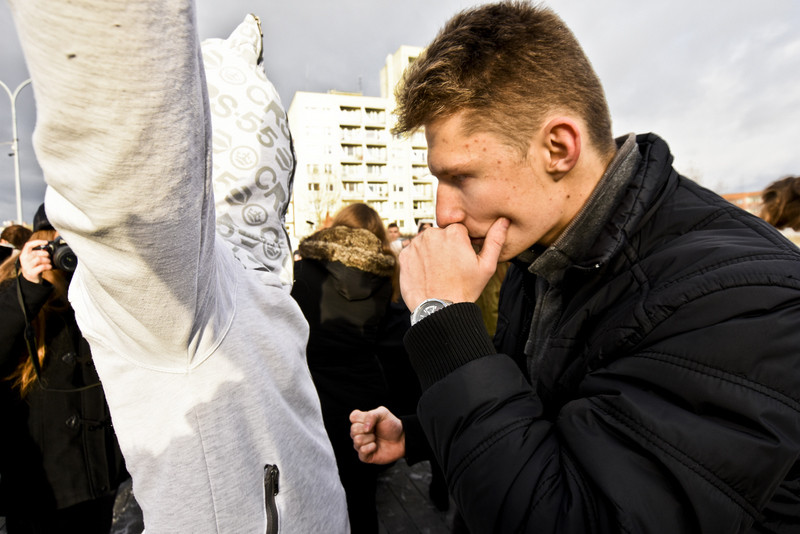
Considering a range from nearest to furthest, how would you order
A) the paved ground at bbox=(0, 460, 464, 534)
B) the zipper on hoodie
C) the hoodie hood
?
the zipper on hoodie
the hoodie hood
the paved ground at bbox=(0, 460, 464, 534)

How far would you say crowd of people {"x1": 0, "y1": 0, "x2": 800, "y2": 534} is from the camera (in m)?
0.53

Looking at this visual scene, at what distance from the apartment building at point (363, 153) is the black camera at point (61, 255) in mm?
42047

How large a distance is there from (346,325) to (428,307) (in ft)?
5.81

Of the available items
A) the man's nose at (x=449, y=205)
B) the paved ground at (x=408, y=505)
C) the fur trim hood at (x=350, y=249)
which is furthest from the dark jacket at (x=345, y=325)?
the man's nose at (x=449, y=205)

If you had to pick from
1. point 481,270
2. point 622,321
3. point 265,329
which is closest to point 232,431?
point 265,329

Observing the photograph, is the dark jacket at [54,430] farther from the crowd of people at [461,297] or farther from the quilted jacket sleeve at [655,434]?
the quilted jacket sleeve at [655,434]

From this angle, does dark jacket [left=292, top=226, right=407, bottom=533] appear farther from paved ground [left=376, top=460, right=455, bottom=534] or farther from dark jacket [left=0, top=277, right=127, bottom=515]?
dark jacket [left=0, top=277, right=127, bottom=515]

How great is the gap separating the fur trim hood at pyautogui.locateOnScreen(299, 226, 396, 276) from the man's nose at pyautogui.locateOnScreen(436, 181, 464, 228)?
55.6 inches

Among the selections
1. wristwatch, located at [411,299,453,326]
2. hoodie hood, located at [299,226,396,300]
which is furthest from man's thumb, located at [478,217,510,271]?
hoodie hood, located at [299,226,396,300]

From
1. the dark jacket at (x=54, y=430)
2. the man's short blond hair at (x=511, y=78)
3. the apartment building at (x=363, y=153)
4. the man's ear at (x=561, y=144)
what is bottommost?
the dark jacket at (x=54, y=430)

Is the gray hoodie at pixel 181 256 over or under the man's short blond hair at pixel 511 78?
under

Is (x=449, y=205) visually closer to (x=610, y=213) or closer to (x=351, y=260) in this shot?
(x=610, y=213)

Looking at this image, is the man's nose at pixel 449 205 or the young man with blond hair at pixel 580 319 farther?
the man's nose at pixel 449 205

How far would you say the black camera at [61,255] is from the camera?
200cm
